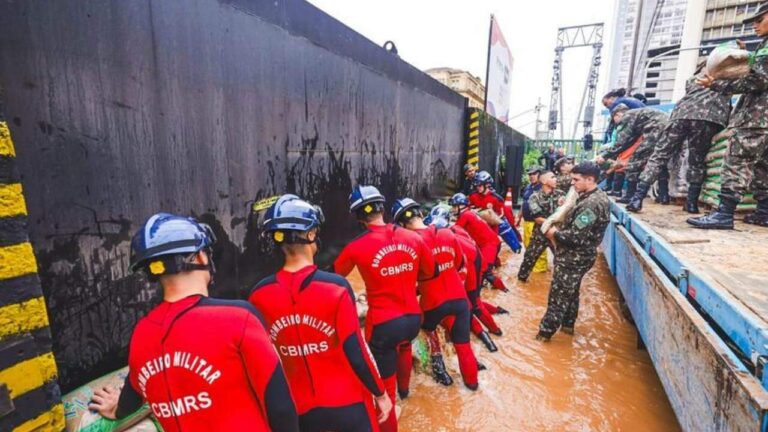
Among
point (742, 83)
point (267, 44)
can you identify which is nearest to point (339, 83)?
point (267, 44)

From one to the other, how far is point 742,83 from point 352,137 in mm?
4175

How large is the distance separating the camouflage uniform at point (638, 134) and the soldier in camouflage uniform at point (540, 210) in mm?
1111

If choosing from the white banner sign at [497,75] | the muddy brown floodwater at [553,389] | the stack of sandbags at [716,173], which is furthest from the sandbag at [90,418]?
the white banner sign at [497,75]

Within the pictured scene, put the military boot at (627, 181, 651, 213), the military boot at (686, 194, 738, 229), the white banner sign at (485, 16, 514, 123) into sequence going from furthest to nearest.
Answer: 1. the white banner sign at (485, 16, 514, 123)
2. the military boot at (627, 181, 651, 213)
3. the military boot at (686, 194, 738, 229)

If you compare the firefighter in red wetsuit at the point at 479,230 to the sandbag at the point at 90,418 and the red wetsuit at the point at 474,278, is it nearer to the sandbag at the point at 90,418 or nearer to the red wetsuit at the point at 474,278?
the red wetsuit at the point at 474,278

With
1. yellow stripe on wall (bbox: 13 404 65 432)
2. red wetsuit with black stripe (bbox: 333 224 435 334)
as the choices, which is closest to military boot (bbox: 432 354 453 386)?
red wetsuit with black stripe (bbox: 333 224 435 334)

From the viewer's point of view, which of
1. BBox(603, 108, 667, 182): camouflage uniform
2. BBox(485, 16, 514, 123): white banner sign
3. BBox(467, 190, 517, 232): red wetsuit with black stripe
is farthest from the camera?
BBox(485, 16, 514, 123): white banner sign

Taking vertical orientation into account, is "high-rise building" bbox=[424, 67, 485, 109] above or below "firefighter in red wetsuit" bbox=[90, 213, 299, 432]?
above

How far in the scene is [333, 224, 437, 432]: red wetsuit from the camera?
259 centimetres

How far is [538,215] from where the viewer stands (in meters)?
6.22

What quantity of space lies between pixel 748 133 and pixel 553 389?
10.6ft

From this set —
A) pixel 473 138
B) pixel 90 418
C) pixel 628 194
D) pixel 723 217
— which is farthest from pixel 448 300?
pixel 473 138

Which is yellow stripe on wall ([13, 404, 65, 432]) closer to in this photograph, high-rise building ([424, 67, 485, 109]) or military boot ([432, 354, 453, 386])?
military boot ([432, 354, 453, 386])

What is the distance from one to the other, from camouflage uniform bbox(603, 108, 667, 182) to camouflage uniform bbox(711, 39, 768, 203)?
1865mm
